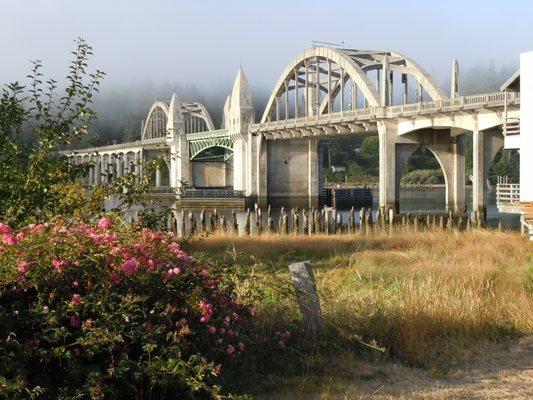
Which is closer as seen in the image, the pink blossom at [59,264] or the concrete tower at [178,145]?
the pink blossom at [59,264]

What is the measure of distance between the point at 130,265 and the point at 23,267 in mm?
788

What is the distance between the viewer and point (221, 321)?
614cm

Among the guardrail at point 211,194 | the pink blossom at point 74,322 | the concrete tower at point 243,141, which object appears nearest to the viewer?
the pink blossom at point 74,322

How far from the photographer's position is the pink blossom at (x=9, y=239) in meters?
5.43

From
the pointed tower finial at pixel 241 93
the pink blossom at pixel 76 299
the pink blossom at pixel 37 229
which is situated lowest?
the pink blossom at pixel 76 299

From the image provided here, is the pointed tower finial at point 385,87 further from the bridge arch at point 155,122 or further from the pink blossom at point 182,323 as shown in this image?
the bridge arch at point 155,122

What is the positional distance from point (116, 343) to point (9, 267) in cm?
99

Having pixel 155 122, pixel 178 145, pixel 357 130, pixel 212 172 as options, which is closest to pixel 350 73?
pixel 357 130

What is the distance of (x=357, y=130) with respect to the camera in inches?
2231

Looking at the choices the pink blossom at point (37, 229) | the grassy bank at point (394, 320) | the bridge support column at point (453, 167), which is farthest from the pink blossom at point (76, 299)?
the bridge support column at point (453, 167)

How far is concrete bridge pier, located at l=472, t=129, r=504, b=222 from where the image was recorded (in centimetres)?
4334

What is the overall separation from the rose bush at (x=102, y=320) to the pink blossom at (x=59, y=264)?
0.03ft

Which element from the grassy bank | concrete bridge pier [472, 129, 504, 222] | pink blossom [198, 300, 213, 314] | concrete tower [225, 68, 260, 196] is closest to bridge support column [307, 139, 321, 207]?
concrete tower [225, 68, 260, 196]

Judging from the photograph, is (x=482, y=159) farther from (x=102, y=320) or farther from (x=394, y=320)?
(x=102, y=320)
